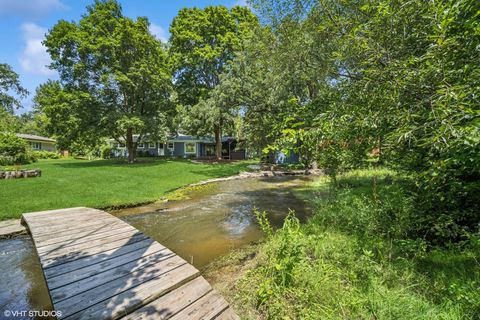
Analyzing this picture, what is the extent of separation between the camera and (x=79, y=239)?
396 cm

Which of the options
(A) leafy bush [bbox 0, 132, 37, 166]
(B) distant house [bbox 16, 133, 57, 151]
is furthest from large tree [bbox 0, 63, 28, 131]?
(A) leafy bush [bbox 0, 132, 37, 166]

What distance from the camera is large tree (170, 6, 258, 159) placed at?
22.6 m

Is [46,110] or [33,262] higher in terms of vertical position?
[46,110]

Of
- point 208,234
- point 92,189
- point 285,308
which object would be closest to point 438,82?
point 285,308

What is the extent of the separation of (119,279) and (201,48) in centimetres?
2391

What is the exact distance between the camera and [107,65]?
17656mm

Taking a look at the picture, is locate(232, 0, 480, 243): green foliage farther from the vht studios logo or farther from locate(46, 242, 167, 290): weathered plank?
the vht studios logo

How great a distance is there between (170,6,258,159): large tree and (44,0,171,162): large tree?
181 inches

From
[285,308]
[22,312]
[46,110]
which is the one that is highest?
[46,110]

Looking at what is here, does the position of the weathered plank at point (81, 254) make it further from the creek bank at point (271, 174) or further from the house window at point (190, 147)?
the house window at point (190, 147)

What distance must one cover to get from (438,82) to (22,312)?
5.41 meters

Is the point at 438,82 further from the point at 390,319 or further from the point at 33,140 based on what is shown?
the point at 33,140

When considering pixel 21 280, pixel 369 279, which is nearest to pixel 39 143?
pixel 21 280

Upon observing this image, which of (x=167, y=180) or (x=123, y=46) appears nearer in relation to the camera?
(x=167, y=180)
